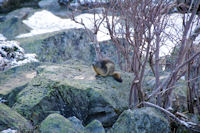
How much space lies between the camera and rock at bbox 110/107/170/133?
397 centimetres

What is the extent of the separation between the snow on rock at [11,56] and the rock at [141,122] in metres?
5.36

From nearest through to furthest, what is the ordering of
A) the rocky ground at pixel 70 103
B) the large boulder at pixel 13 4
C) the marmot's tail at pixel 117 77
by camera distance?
the rocky ground at pixel 70 103 < the marmot's tail at pixel 117 77 < the large boulder at pixel 13 4

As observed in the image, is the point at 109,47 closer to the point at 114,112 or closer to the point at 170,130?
the point at 114,112

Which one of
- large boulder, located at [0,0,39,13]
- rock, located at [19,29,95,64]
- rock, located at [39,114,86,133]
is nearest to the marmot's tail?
rock, located at [39,114,86,133]

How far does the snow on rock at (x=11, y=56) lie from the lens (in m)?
8.44

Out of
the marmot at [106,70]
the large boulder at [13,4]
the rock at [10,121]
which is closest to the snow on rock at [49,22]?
the large boulder at [13,4]

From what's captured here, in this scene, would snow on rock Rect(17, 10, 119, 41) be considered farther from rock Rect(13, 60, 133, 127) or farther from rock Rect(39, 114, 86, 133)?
rock Rect(39, 114, 86, 133)

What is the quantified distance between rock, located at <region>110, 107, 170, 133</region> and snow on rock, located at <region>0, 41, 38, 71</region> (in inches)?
211

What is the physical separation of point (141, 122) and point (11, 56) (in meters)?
5.96

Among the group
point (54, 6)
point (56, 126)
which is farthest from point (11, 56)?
point (54, 6)

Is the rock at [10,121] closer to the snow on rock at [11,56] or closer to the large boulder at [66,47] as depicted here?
the snow on rock at [11,56]

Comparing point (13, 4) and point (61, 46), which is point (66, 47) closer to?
point (61, 46)

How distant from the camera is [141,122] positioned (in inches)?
159

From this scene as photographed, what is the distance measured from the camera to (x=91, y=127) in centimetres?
408
